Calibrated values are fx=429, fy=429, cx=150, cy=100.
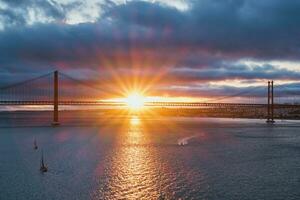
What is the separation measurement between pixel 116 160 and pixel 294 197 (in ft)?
42.9

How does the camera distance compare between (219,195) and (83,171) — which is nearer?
(219,195)

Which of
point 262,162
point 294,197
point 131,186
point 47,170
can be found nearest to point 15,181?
point 47,170

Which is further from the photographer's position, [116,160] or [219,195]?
[116,160]

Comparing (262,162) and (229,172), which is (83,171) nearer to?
(229,172)

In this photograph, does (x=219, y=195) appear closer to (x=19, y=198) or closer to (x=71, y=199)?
(x=71, y=199)

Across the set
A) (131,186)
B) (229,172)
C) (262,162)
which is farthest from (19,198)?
(262,162)

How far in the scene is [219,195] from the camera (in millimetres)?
16344

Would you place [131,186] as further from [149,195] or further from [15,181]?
[15,181]

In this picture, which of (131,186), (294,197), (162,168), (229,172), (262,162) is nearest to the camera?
(294,197)

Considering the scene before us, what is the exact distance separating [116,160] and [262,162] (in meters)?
8.84

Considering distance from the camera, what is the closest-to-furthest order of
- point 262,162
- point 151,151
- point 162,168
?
point 162,168
point 262,162
point 151,151

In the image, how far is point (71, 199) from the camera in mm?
16000

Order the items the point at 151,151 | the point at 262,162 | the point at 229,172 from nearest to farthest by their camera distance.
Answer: the point at 229,172
the point at 262,162
the point at 151,151

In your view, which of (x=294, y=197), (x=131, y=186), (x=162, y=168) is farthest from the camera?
(x=162, y=168)
